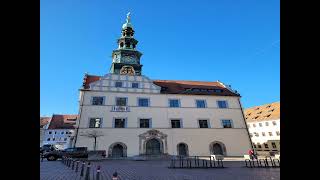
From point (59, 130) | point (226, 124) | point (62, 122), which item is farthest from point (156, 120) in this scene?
point (59, 130)

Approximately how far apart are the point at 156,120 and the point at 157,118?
37cm

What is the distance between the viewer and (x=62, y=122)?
6538 cm

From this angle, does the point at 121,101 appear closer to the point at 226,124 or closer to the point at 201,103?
the point at 201,103

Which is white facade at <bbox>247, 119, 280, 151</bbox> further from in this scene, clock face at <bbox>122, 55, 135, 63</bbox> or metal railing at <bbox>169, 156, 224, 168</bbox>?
metal railing at <bbox>169, 156, 224, 168</bbox>

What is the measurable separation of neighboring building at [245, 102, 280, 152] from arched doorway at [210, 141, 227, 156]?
25.4 metres

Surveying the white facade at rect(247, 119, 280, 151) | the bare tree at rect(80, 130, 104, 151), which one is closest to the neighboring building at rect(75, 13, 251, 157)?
the bare tree at rect(80, 130, 104, 151)

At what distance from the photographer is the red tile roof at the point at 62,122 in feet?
212

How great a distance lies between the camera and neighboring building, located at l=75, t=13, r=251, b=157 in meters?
30.8

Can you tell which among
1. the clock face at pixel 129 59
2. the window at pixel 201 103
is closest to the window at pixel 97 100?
the clock face at pixel 129 59

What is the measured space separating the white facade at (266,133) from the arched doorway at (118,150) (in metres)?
38.6

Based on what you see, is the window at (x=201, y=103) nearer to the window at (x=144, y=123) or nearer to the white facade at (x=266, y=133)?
the window at (x=144, y=123)
